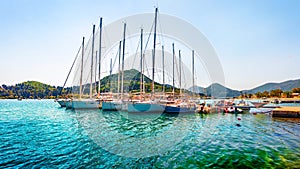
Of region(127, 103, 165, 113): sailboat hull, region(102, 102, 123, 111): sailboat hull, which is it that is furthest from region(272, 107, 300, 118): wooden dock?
region(102, 102, 123, 111): sailboat hull

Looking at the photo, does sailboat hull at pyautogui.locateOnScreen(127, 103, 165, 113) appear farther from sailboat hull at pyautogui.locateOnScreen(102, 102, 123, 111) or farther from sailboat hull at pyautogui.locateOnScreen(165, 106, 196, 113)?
sailboat hull at pyautogui.locateOnScreen(102, 102, 123, 111)

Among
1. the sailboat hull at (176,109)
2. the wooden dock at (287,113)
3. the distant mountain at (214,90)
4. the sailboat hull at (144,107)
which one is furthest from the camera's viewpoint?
the distant mountain at (214,90)

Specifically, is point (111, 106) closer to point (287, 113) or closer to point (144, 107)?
point (144, 107)

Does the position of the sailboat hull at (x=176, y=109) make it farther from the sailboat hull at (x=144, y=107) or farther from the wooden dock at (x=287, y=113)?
the wooden dock at (x=287, y=113)

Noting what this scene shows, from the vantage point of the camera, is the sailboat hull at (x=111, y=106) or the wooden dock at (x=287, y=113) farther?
the sailboat hull at (x=111, y=106)

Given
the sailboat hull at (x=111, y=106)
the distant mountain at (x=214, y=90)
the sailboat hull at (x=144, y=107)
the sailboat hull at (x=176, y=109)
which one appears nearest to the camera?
the sailboat hull at (x=144, y=107)

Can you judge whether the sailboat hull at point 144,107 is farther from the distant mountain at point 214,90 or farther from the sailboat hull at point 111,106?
the distant mountain at point 214,90

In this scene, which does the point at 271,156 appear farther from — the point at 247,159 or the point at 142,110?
the point at 142,110

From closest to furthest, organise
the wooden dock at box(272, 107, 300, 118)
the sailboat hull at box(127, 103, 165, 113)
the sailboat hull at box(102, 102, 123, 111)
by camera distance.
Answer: the wooden dock at box(272, 107, 300, 118), the sailboat hull at box(127, 103, 165, 113), the sailboat hull at box(102, 102, 123, 111)

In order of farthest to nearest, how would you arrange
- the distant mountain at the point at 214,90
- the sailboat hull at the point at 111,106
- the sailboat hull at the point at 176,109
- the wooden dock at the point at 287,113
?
the distant mountain at the point at 214,90 < the sailboat hull at the point at 111,106 < the sailboat hull at the point at 176,109 < the wooden dock at the point at 287,113

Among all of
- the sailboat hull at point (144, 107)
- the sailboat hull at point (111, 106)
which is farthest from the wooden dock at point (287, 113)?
the sailboat hull at point (111, 106)

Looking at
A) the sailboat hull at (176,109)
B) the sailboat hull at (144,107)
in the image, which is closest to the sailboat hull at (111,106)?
the sailboat hull at (144,107)

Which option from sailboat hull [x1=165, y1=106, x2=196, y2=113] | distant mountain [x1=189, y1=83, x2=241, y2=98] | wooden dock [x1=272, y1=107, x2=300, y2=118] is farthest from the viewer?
distant mountain [x1=189, y1=83, x2=241, y2=98]

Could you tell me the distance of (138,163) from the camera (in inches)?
311
